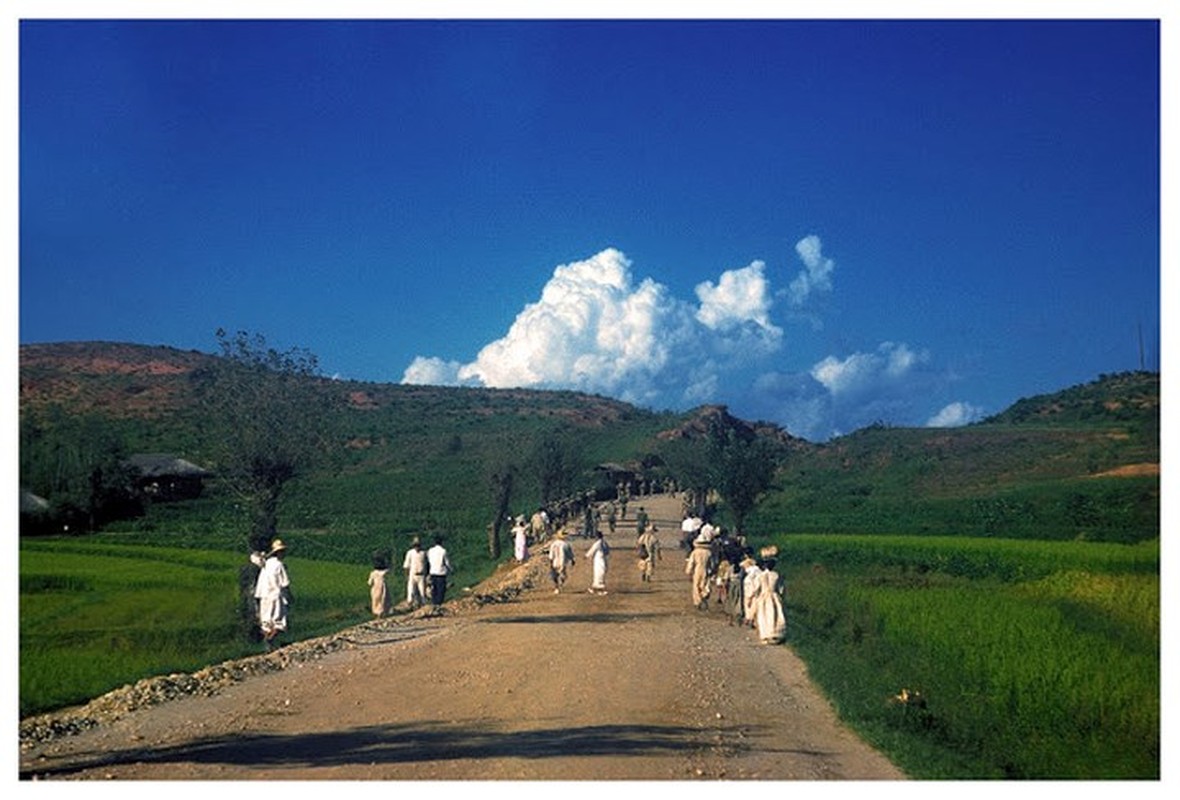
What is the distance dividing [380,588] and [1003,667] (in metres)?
13.5

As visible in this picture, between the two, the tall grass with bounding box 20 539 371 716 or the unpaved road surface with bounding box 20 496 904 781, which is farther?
the tall grass with bounding box 20 539 371 716

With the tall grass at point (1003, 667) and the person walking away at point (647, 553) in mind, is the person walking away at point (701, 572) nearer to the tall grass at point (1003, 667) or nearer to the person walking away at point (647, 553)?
the tall grass at point (1003, 667)

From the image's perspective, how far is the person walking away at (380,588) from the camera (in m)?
22.8

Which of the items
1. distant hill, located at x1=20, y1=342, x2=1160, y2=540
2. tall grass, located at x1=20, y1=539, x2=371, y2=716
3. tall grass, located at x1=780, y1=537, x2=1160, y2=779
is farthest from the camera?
distant hill, located at x1=20, y1=342, x2=1160, y2=540

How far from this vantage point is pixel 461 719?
1243 centimetres

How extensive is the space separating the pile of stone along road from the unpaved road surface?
254mm

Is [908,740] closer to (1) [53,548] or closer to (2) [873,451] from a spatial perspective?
(1) [53,548]

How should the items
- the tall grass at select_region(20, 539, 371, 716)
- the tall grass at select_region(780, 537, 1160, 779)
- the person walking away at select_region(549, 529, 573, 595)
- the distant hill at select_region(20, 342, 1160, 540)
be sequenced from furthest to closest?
the distant hill at select_region(20, 342, 1160, 540), the person walking away at select_region(549, 529, 573, 595), the tall grass at select_region(20, 539, 371, 716), the tall grass at select_region(780, 537, 1160, 779)

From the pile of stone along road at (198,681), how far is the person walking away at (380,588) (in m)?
0.31

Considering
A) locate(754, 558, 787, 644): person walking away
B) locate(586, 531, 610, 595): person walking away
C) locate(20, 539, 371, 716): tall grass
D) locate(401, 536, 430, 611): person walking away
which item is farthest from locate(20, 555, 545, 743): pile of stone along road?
locate(754, 558, 787, 644): person walking away

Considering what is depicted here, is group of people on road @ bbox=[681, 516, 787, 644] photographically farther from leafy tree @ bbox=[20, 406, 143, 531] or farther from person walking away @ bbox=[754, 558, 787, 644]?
leafy tree @ bbox=[20, 406, 143, 531]

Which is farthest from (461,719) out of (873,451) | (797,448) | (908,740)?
(797,448)

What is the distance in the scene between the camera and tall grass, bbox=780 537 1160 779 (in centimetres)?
1180

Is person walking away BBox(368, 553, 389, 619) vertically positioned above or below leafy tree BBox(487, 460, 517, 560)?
below
